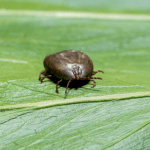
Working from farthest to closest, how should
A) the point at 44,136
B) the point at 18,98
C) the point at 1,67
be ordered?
the point at 1,67, the point at 18,98, the point at 44,136

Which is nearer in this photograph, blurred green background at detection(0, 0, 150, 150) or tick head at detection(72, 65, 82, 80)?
blurred green background at detection(0, 0, 150, 150)

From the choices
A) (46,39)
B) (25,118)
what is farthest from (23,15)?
(25,118)

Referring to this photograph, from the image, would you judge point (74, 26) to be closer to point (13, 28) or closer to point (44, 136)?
point (13, 28)

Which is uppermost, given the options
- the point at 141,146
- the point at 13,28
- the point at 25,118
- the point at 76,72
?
the point at 13,28

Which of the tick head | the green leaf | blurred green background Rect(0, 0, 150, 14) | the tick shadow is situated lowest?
the green leaf

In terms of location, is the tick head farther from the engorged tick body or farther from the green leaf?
the green leaf

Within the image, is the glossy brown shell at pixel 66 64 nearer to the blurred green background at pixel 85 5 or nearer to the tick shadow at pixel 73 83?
the tick shadow at pixel 73 83

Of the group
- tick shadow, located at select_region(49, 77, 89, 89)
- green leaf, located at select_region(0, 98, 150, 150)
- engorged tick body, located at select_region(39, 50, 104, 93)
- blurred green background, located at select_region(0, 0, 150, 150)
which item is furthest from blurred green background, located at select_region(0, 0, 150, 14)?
green leaf, located at select_region(0, 98, 150, 150)
